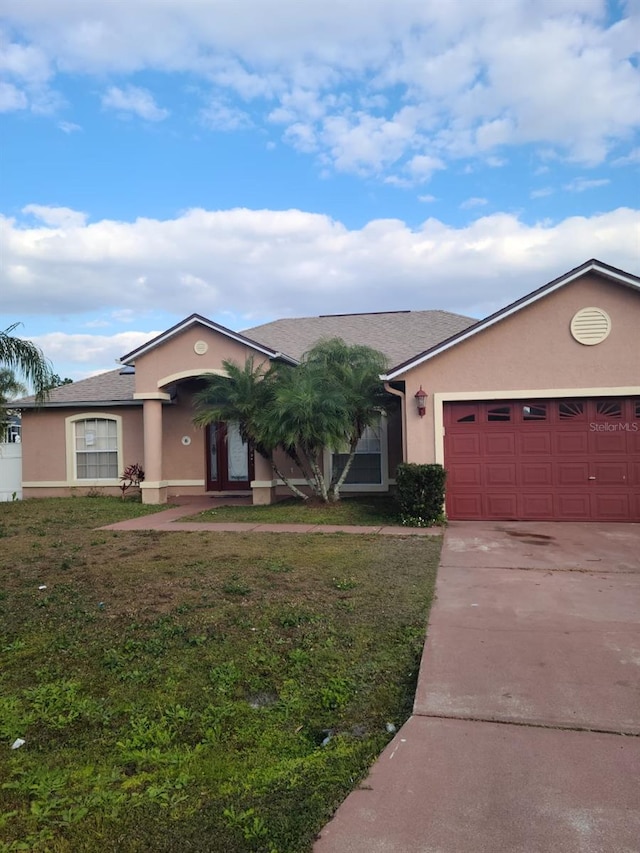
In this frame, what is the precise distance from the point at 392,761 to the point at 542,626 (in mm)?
2770

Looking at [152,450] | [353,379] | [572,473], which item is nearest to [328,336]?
[353,379]

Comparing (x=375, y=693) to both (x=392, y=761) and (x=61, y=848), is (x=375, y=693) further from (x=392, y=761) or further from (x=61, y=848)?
(x=61, y=848)

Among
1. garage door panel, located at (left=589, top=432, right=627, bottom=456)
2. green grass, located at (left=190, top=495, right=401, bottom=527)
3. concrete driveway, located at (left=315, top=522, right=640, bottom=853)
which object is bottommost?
concrete driveway, located at (left=315, top=522, right=640, bottom=853)

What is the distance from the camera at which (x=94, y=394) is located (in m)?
17.4

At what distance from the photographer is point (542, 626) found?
5512 millimetres

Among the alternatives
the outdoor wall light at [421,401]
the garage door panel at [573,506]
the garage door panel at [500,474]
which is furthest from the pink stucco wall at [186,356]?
the garage door panel at [573,506]

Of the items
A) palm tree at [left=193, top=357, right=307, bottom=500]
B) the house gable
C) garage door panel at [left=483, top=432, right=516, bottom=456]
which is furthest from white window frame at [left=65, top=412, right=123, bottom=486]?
garage door panel at [left=483, top=432, right=516, bottom=456]

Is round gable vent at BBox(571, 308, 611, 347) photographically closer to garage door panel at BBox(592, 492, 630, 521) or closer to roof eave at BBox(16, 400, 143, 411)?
garage door panel at BBox(592, 492, 630, 521)

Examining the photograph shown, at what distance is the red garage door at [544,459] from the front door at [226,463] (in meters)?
6.67

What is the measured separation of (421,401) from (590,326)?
3.42m

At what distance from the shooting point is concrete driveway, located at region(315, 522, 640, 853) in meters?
2.69

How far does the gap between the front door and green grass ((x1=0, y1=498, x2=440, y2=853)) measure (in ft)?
27.3

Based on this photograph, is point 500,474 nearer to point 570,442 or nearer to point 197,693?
point 570,442

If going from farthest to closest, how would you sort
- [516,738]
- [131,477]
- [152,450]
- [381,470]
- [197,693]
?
[131,477] < [152,450] < [381,470] < [197,693] < [516,738]
